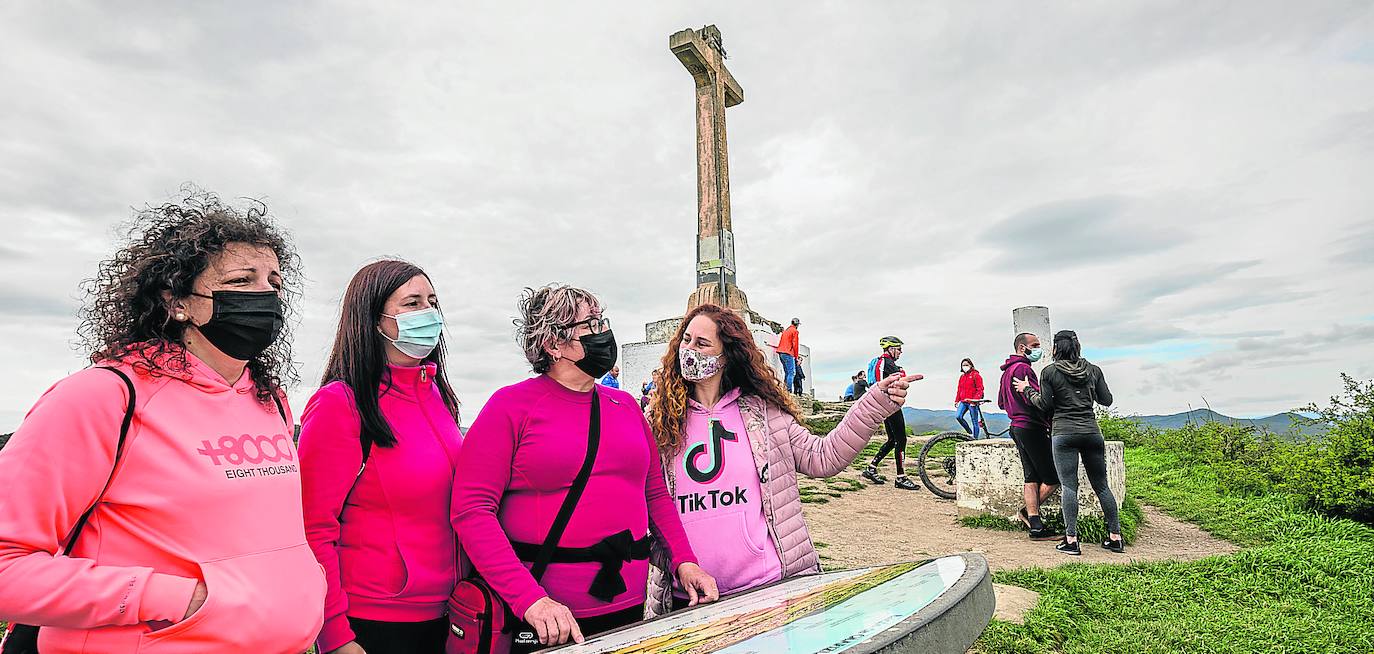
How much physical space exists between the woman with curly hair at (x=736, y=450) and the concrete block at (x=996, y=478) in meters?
5.21

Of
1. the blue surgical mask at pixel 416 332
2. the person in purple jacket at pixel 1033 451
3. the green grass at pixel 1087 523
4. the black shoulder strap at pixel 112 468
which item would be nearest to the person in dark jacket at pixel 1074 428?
the green grass at pixel 1087 523

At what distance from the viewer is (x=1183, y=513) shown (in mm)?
7910

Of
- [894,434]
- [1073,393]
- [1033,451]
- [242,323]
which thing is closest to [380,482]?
[242,323]

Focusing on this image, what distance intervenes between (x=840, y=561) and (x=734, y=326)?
3.60 meters

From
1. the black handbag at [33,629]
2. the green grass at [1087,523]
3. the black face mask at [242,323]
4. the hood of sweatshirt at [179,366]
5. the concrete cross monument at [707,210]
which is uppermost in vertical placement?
the concrete cross monument at [707,210]

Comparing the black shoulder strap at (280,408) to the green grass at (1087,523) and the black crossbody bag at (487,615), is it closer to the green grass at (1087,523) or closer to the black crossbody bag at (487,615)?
the black crossbody bag at (487,615)

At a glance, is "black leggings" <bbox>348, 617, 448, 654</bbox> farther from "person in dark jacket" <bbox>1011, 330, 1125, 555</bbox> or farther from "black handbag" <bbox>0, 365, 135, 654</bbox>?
"person in dark jacket" <bbox>1011, 330, 1125, 555</bbox>

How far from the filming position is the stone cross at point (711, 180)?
39.9 ft

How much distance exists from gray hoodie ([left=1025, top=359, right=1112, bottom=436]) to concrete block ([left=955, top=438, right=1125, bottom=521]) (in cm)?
120

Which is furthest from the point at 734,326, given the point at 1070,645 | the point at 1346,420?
the point at 1346,420

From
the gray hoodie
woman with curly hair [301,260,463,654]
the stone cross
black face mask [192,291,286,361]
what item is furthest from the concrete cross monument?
black face mask [192,291,286,361]

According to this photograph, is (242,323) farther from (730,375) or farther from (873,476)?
(873,476)

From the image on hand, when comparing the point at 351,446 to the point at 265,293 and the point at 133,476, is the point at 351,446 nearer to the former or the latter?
the point at 265,293

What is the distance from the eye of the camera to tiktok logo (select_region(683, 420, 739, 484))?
2910 mm
